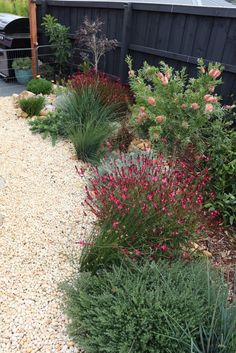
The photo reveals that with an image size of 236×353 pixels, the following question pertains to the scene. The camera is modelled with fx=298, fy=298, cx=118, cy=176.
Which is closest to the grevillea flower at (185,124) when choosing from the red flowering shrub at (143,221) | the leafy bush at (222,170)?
the leafy bush at (222,170)

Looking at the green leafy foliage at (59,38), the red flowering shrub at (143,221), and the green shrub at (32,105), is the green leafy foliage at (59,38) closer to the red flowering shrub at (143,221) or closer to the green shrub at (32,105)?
the green shrub at (32,105)

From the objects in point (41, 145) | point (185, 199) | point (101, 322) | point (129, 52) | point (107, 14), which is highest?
point (107, 14)

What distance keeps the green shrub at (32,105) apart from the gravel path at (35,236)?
26.0 inches

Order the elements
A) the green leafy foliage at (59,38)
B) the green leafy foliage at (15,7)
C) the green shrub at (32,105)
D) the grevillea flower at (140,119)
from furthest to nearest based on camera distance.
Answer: the green leafy foliage at (15,7)
the green leafy foliage at (59,38)
the green shrub at (32,105)
the grevillea flower at (140,119)

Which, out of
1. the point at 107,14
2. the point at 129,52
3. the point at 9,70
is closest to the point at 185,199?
the point at 129,52

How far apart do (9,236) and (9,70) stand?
16.4 feet

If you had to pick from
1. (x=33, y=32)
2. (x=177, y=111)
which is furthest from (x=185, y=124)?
(x=33, y=32)

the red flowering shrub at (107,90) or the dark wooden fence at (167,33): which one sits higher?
the dark wooden fence at (167,33)

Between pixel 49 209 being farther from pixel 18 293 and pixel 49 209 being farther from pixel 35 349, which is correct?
pixel 35 349

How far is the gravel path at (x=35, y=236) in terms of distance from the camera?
5.22 ft

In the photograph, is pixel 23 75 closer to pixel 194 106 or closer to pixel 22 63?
pixel 22 63

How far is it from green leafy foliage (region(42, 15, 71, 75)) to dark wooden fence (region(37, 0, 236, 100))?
321 millimetres

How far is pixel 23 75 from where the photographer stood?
5980 mm

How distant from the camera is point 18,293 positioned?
177cm
